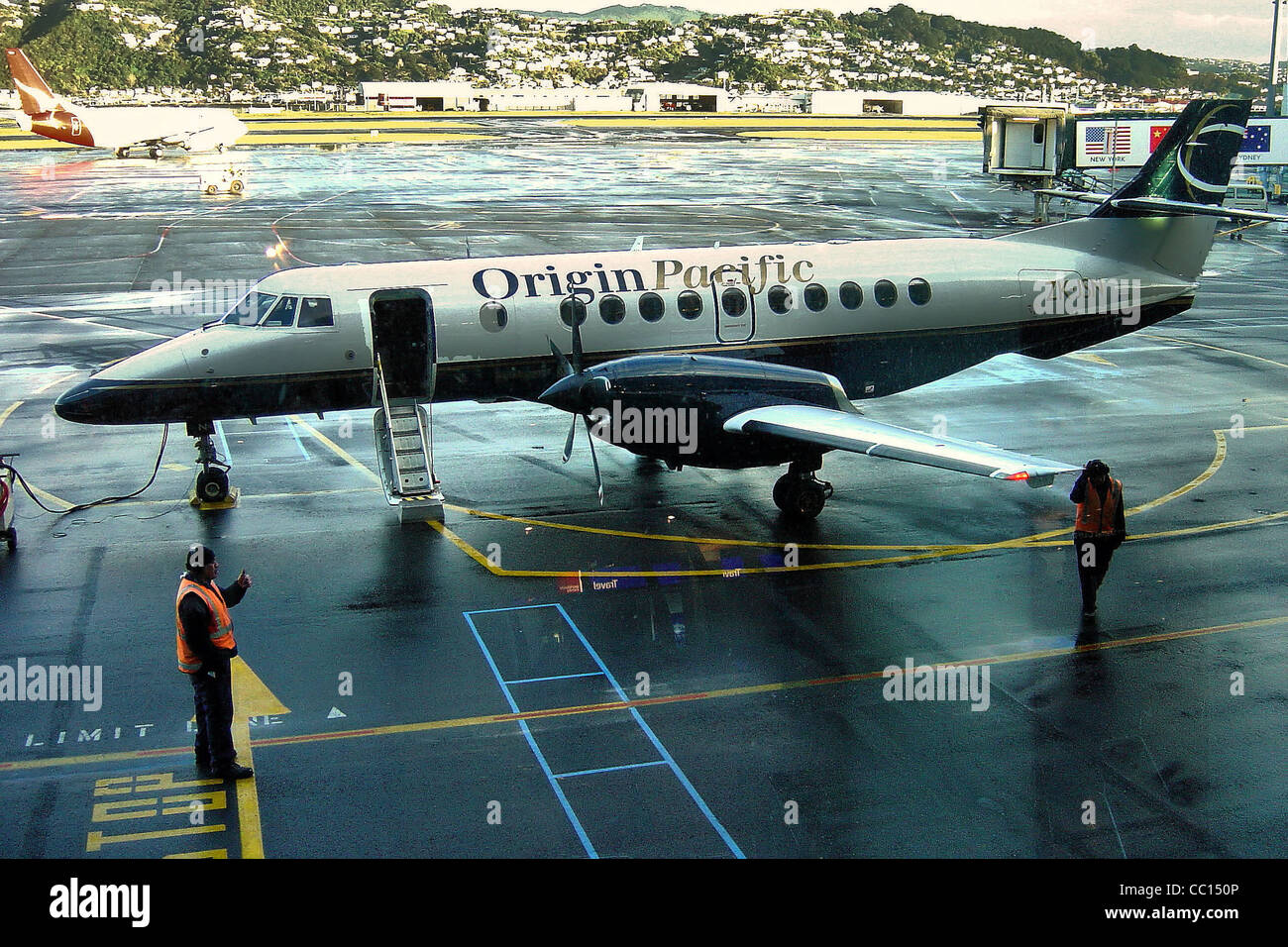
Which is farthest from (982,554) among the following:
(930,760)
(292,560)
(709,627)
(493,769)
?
(292,560)

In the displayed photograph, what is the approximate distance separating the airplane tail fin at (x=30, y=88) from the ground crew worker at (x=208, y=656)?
273 ft

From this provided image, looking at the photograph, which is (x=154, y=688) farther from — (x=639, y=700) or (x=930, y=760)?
(x=930, y=760)

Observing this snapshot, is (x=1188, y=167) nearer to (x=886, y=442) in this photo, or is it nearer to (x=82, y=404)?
(x=886, y=442)

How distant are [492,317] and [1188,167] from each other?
47.8ft

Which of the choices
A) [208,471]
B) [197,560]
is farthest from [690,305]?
[197,560]

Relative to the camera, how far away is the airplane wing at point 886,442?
14.2 meters

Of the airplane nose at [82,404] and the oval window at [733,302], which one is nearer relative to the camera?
the airplane nose at [82,404]

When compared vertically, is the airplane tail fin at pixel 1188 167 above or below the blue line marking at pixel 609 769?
above

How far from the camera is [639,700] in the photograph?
12.7 meters

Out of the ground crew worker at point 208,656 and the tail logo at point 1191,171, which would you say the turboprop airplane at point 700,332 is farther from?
the ground crew worker at point 208,656

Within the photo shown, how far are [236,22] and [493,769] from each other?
199778 mm

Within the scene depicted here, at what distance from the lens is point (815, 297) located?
21.2 meters

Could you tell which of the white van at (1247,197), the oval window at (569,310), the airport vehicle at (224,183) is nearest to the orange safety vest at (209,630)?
the oval window at (569,310)

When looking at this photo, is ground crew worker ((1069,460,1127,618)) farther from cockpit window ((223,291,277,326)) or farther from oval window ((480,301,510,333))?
cockpit window ((223,291,277,326))
